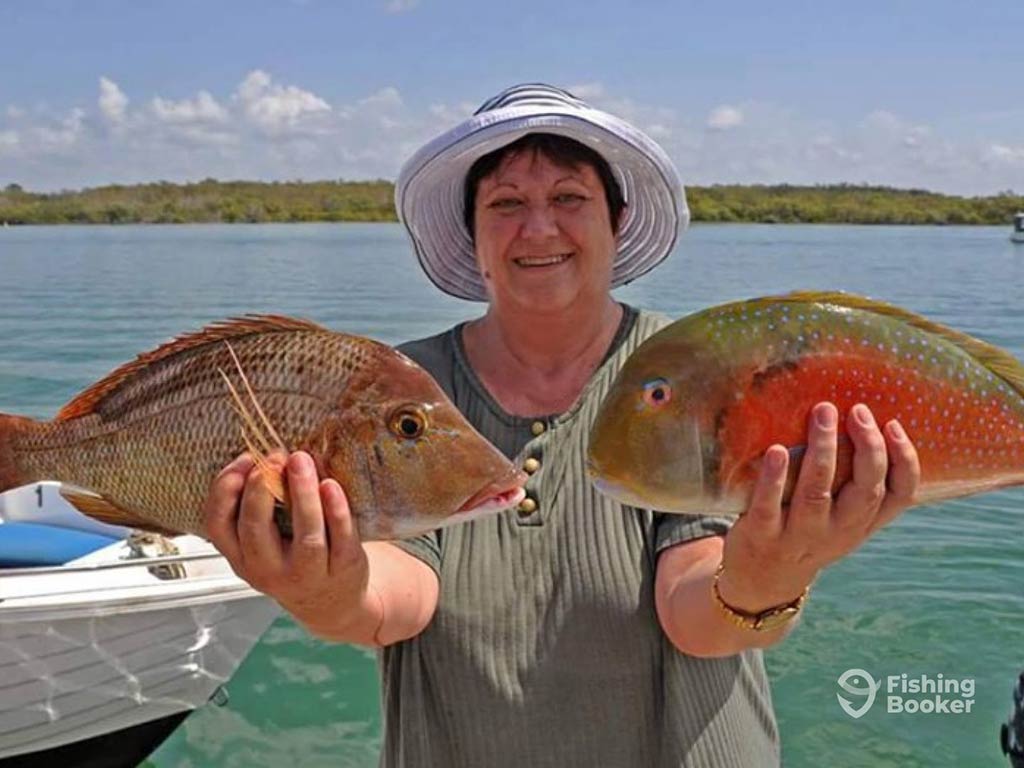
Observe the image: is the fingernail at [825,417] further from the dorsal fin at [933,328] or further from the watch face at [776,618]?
the watch face at [776,618]

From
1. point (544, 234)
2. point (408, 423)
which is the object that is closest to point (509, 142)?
point (544, 234)

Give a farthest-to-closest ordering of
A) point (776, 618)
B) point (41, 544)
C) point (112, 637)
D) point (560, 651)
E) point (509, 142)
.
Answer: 1. point (41, 544)
2. point (112, 637)
3. point (509, 142)
4. point (560, 651)
5. point (776, 618)

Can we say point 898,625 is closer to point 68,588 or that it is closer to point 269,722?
point 269,722

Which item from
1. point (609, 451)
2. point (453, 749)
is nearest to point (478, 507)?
point (609, 451)

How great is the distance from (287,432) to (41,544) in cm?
452

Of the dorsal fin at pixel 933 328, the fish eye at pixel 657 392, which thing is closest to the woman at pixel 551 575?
the fish eye at pixel 657 392

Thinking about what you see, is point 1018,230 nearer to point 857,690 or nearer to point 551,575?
point 857,690

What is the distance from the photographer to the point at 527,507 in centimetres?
227

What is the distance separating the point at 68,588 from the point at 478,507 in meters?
3.51

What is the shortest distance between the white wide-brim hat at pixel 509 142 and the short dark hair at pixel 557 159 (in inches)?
0.7

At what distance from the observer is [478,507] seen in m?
1.92

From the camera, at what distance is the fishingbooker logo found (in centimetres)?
769

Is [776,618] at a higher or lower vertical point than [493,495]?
lower

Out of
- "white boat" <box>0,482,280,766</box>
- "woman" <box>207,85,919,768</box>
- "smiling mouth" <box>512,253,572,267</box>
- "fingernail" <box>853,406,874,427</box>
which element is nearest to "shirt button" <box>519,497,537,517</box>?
"woman" <box>207,85,919,768</box>
